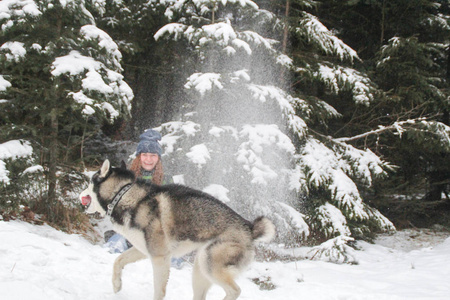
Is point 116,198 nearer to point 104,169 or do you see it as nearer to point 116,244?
point 104,169

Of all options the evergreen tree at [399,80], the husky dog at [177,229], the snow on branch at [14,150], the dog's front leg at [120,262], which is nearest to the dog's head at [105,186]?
the husky dog at [177,229]

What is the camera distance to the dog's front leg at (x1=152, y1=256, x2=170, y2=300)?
11.4 ft

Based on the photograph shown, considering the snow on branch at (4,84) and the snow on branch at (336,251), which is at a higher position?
the snow on branch at (4,84)

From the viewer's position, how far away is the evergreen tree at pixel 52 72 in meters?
5.71

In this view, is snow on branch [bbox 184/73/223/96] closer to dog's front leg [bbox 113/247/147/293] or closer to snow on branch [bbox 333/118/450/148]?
dog's front leg [bbox 113/247/147/293]

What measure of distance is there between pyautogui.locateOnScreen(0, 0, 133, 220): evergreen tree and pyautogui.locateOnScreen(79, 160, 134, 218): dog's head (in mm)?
2155

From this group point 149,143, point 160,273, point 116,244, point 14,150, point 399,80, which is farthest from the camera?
point 399,80

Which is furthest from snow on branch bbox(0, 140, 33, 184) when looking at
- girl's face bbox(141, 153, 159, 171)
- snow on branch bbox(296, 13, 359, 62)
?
snow on branch bbox(296, 13, 359, 62)

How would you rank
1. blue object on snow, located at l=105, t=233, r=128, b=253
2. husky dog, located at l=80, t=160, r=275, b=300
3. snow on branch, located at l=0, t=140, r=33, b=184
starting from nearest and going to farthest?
husky dog, located at l=80, t=160, r=275, b=300
blue object on snow, located at l=105, t=233, r=128, b=253
snow on branch, located at l=0, t=140, r=33, b=184

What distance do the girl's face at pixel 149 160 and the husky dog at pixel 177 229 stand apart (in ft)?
3.91

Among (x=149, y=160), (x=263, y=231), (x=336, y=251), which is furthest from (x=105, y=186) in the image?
(x=336, y=251)

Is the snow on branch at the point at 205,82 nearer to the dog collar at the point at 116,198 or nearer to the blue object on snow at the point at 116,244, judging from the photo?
the blue object on snow at the point at 116,244

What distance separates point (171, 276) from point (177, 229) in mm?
1379

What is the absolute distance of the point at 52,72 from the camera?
18.5 feet
